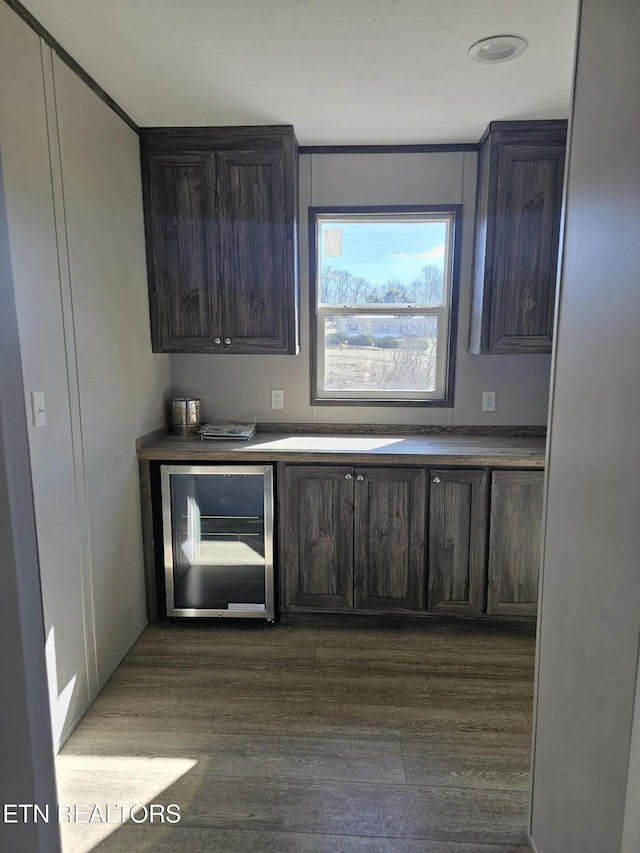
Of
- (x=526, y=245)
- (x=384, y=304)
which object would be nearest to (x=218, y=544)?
(x=384, y=304)

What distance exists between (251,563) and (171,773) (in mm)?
1086

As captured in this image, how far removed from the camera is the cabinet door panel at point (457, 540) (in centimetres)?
258

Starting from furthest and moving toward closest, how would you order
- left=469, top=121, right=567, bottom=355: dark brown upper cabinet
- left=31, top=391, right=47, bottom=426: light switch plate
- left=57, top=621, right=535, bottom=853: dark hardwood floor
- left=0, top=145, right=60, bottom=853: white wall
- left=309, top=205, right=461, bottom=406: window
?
left=309, top=205, right=461, bottom=406: window < left=469, top=121, right=567, bottom=355: dark brown upper cabinet < left=31, top=391, right=47, bottom=426: light switch plate < left=57, top=621, right=535, bottom=853: dark hardwood floor < left=0, top=145, right=60, bottom=853: white wall

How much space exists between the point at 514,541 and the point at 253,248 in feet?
6.63

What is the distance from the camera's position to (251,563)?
8.98 ft

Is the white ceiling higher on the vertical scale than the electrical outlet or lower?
higher

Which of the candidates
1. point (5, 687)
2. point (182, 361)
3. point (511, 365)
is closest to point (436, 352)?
point (511, 365)

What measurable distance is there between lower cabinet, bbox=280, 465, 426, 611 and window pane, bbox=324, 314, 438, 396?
2.27ft

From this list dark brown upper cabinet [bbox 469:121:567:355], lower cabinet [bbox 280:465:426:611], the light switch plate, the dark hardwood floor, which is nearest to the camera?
the dark hardwood floor

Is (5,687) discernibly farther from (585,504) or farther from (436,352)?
(436,352)

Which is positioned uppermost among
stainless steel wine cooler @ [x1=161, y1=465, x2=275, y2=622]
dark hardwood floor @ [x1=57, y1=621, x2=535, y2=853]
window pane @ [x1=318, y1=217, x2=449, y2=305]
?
window pane @ [x1=318, y1=217, x2=449, y2=305]

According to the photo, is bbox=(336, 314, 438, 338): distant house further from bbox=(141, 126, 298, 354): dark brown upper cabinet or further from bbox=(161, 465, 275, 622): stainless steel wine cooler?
bbox=(161, 465, 275, 622): stainless steel wine cooler

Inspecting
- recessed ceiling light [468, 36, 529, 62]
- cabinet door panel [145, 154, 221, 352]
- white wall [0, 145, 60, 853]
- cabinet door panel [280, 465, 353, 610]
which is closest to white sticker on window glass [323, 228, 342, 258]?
cabinet door panel [145, 154, 221, 352]

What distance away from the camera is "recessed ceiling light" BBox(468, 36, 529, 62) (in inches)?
70.5
